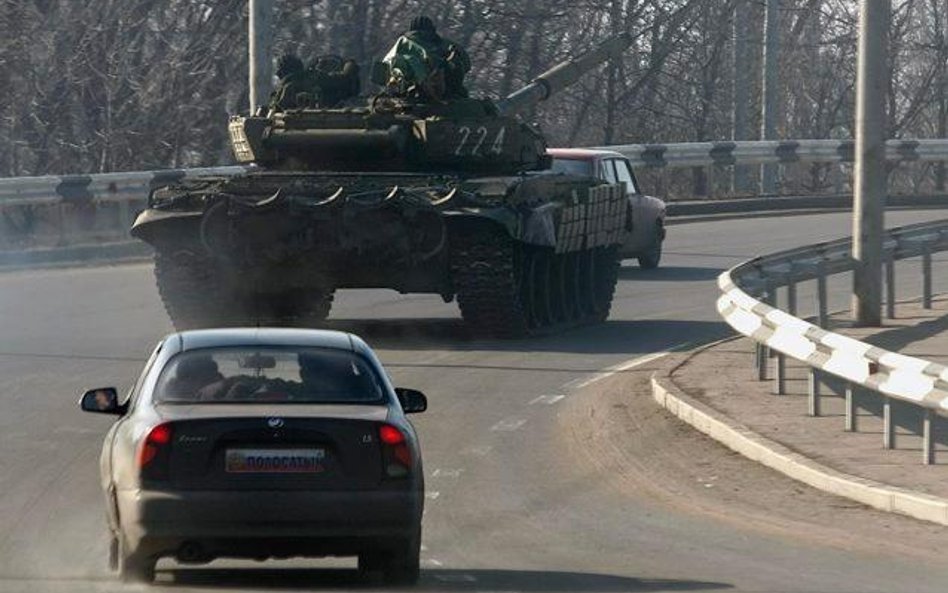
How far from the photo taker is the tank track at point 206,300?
19781mm

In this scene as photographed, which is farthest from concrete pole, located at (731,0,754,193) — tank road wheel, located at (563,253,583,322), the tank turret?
the tank turret

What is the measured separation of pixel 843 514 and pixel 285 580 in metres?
3.38

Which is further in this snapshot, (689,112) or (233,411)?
(689,112)

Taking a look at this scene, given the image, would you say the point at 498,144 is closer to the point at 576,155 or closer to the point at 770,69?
the point at 576,155

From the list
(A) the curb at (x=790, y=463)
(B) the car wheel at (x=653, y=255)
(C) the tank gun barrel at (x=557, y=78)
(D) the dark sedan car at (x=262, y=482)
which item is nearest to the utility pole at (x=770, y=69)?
(B) the car wheel at (x=653, y=255)

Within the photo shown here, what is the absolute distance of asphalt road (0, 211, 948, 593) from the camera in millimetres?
9836

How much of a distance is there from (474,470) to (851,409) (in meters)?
2.49

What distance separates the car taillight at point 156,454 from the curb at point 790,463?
13.8ft

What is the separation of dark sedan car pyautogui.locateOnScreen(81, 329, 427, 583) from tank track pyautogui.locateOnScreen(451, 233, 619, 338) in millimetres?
10040

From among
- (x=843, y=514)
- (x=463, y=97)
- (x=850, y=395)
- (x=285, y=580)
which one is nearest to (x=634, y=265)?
(x=463, y=97)

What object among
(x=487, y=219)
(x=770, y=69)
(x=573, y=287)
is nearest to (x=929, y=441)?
(x=487, y=219)

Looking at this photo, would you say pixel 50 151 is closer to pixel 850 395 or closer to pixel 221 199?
pixel 221 199

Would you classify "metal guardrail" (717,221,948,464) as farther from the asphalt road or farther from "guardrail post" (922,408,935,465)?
the asphalt road

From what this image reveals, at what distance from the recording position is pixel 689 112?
48062mm
